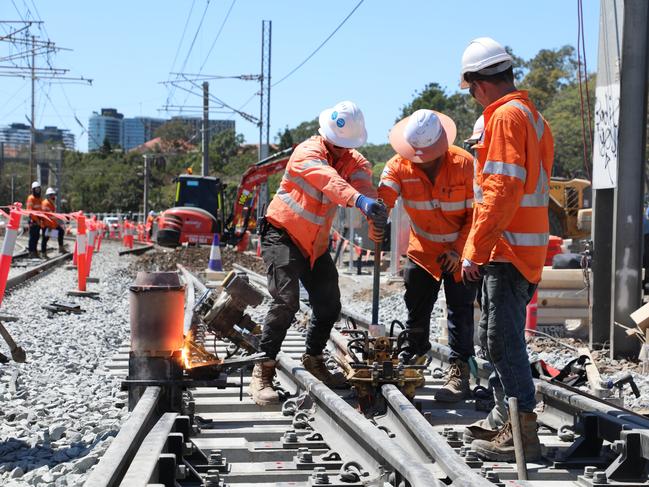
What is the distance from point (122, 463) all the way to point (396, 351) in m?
2.71

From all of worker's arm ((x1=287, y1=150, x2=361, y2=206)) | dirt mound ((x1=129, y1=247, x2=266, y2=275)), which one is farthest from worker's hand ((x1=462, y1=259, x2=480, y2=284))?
dirt mound ((x1=129, y1=247, x2=266, y2=275))

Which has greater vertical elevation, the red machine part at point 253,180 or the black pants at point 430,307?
the red machine part at point 253,180

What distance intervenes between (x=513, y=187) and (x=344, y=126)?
1924mm

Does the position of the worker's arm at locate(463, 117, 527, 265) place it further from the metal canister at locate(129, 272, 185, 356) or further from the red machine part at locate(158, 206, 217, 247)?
the red machine part at locate(158, 206, 217, 247)

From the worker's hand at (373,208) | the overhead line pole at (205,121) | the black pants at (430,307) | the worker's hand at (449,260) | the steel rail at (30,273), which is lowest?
the steel rail at (30,273)

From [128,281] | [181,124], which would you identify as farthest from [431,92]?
[128,281]

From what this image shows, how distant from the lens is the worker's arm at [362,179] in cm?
681

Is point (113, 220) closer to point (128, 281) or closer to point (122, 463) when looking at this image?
point (128, 281)

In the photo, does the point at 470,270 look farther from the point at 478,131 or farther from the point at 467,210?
the point at 467,210

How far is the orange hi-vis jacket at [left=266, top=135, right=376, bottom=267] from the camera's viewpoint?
21.5ft

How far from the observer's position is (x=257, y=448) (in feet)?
17.2

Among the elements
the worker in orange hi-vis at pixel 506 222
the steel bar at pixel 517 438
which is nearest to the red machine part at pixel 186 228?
the worker in orange hi-vis at pixel 506 222

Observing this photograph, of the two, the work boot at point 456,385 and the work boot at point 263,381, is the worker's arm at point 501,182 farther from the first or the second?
the work boot at point 263,381

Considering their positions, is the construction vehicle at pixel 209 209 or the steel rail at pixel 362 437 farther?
the construction vehicle at pixel 209 209
